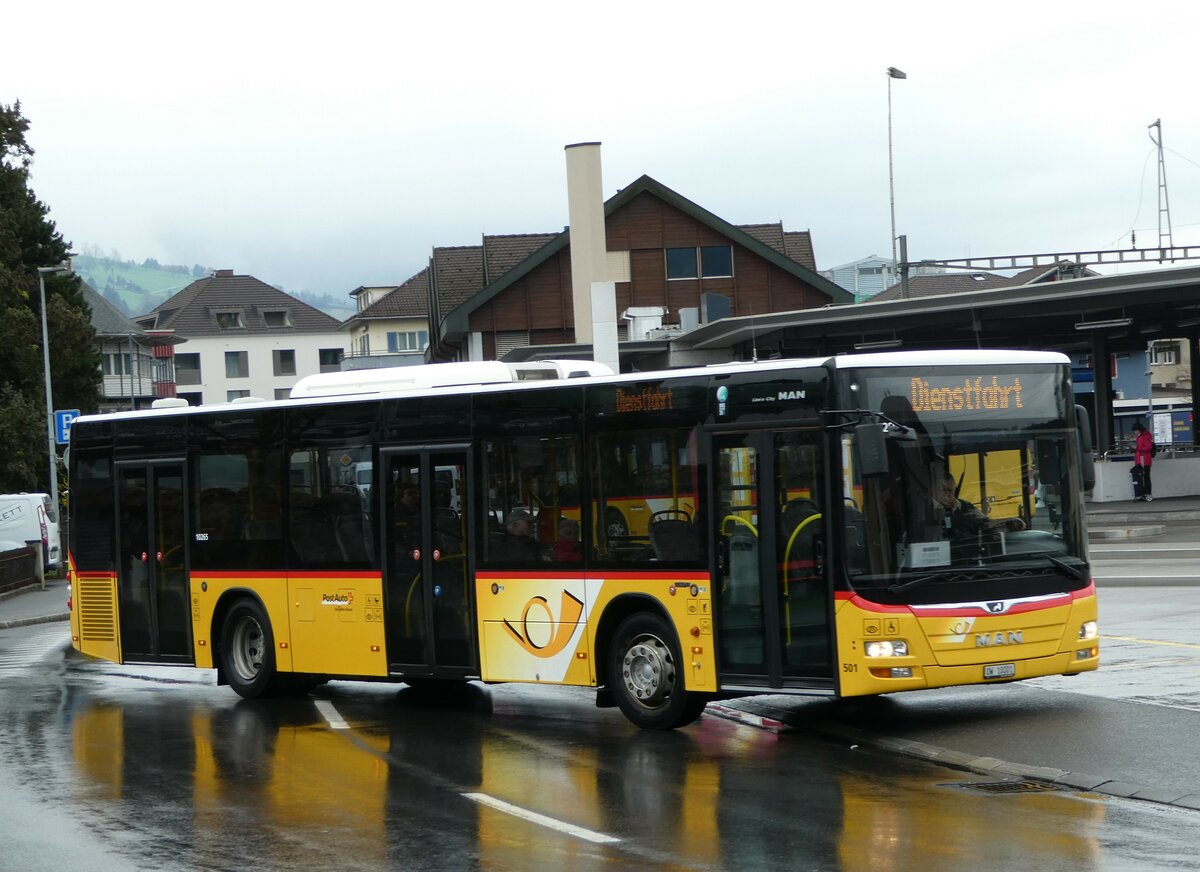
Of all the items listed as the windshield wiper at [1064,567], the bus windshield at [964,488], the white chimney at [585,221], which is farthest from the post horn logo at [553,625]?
the white chimney at [585,221]

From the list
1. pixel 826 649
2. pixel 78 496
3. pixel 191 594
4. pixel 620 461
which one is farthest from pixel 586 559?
pixel 78 496

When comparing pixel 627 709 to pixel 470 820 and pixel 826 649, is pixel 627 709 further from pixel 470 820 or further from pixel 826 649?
pixel 470 820

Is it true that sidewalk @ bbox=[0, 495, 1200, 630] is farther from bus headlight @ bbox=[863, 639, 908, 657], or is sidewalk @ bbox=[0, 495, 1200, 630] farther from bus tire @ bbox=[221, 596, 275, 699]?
bus headlight @ bbox=[863, 639, 908, 657]

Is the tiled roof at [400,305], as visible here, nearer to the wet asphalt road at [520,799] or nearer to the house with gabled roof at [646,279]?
the house with gabled roof at [646,279]

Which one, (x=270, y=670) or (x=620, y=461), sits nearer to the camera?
(x=620, y=461)

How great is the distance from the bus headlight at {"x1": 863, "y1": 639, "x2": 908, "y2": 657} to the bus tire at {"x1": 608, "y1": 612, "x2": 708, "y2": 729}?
165 cm

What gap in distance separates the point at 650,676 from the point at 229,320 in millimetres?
129043

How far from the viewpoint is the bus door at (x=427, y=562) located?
573 inches

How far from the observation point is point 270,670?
16391 mm

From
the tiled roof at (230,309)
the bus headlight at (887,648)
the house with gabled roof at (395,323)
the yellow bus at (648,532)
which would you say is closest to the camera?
the bus headlight at (887,648)

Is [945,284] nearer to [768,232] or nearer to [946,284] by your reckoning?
[946,284]

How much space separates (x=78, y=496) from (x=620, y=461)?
7876mm

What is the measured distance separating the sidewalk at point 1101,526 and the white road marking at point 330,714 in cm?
1582

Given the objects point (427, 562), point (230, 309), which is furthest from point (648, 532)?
point (230, 309)
